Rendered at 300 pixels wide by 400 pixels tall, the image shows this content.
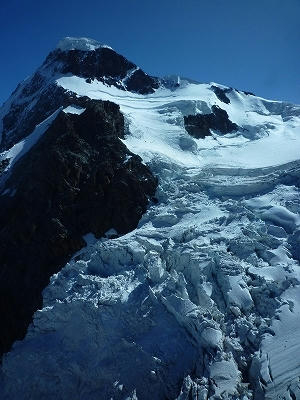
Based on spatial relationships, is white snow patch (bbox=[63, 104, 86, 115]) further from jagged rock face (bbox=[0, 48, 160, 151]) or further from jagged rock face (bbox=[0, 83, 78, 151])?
jagged rock face (bbox=[0, 48, 160, 151])

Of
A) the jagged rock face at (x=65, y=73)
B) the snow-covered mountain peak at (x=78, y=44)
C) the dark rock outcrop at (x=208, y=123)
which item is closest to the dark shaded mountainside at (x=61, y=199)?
the dark rock outcrop at (x=208, y=123)

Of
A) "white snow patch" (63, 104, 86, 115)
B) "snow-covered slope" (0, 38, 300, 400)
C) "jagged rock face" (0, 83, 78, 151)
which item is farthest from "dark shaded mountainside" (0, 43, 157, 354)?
"jagged rock face" (0, 83, 78, 151)

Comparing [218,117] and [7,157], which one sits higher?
[218,117]

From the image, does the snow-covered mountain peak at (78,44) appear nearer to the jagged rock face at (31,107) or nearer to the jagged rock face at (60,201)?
the jagged rock face at (31,107)

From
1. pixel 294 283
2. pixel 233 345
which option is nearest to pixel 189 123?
pixel 294 283

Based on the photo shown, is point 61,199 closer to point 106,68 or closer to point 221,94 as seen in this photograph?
point 106,68

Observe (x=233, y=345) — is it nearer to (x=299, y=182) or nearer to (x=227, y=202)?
(x=227, y=202)
